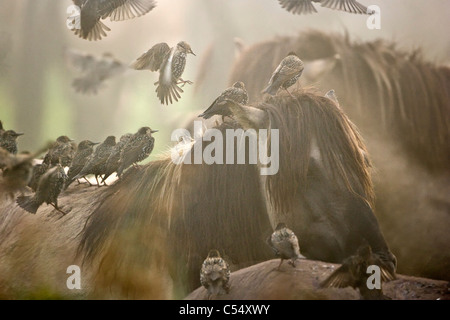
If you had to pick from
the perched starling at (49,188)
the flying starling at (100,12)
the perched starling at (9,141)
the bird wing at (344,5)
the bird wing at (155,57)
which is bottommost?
the perched starling at (49,188)

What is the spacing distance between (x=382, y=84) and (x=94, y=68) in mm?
1264

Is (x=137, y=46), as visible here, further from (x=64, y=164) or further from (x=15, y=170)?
(x=15, y=170)

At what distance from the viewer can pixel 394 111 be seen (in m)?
2.54

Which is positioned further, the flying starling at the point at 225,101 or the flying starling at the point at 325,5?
the flying starling at the point at 325,5

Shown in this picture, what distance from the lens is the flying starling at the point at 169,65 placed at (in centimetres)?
185

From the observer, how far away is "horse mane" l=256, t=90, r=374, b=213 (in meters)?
1.48

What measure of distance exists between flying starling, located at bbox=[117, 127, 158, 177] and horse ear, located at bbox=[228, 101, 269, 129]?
32 centimetres

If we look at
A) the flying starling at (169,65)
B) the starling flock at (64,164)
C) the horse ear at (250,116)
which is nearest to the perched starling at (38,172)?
the starling flock at (64,164)

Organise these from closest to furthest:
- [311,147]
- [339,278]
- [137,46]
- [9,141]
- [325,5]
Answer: [339,278] < [311,147] < [9,141] < [325,5] < [137,46]

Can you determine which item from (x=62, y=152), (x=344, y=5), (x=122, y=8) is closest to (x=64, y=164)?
(x=62, y=152)

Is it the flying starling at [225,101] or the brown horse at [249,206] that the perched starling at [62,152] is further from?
the flying starling at [225,101]

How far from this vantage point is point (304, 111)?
157 cm

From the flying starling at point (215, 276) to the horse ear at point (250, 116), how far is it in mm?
364
